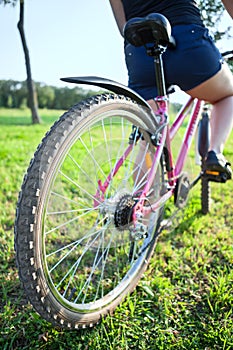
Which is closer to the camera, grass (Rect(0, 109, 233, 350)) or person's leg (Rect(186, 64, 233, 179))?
grass (Rect(0, 109, 233, 350))

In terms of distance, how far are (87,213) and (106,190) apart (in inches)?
5.1

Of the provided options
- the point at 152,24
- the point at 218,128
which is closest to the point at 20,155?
the point at 218,128

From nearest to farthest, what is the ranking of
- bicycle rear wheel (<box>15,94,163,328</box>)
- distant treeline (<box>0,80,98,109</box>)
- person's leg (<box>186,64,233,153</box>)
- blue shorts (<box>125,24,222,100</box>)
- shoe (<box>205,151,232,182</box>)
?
1. bicycle rear wheel (<box>15,94,163,328</box>)
2. blue shorts (<box>125,24,222,100</box>)
3. person's leg (<box>186,64,233,153</box>)
4. shoe (<box>205,151,232,182</box>)
5. distant treeline (<box>0,80,98,109</box>)

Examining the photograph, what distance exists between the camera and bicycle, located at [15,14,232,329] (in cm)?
120

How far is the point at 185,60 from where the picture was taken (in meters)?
1.74

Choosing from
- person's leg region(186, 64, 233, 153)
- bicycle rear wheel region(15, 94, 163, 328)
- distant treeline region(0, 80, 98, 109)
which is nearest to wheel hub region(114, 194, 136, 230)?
bicycle rear wheel region(15, 94, 163, 328)

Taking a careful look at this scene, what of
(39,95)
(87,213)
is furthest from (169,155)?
(39,95)

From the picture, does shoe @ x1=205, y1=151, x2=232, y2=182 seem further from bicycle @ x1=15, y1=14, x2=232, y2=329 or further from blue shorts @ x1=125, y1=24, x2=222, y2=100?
blue shorts @ x1=125, y1=24, x2=222, y2=100

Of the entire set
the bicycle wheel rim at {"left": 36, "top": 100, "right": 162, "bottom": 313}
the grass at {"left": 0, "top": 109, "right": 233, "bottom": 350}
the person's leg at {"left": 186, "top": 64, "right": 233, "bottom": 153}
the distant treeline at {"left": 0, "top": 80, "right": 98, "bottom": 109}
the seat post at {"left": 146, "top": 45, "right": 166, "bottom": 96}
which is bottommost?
the grass at {"left": 0, "top": 109, "right": 233, "bottom": 350}

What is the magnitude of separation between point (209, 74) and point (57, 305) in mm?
1161

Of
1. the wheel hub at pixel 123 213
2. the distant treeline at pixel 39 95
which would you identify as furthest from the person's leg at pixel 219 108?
the distant treeline at pixel 39 95

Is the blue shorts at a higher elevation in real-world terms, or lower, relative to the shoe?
higher

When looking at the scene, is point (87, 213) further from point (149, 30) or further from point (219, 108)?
point (219, 108)

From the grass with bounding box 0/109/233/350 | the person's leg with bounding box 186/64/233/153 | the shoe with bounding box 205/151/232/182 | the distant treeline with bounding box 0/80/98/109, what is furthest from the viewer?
the distant treeline with bounding box 0/80/98/109
